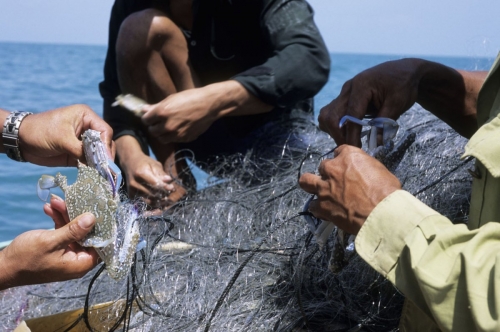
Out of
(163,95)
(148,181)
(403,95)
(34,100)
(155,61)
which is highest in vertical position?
(403,95)

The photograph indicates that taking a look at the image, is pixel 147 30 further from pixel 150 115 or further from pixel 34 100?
pixel 34 100

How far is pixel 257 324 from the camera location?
125 centimetres

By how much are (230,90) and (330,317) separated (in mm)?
942

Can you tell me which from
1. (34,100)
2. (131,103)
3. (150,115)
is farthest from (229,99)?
(34,100)

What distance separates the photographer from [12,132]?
1.46 metres

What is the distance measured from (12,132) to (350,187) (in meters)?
0.87

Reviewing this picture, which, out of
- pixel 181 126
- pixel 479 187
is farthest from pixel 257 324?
pixel 181 126

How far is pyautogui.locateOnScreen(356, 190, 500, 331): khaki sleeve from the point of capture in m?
0.82

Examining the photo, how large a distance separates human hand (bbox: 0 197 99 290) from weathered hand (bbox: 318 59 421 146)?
22.5 inches

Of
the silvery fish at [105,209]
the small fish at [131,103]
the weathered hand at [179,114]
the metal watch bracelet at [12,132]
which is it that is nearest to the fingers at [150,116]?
the weathered hand at [179,114]

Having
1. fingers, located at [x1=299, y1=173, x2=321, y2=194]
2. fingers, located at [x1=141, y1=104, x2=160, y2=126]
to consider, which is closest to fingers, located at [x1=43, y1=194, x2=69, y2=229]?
fingers, located at [x1=299, y1=173, x2=321, y2=194]

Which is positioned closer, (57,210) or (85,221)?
(85,221)

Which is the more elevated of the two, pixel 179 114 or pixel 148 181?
pixel 179 114

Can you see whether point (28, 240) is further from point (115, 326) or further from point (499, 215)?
point (499, 215)
